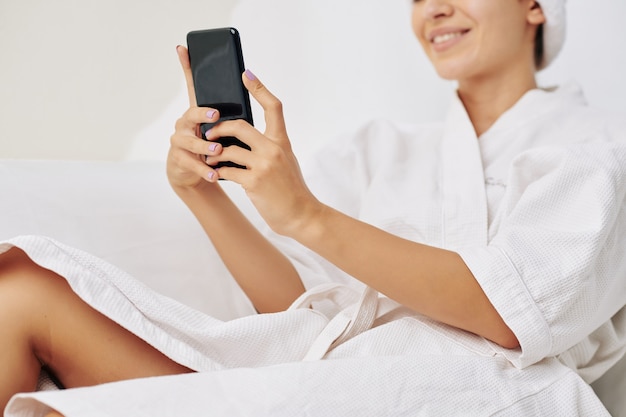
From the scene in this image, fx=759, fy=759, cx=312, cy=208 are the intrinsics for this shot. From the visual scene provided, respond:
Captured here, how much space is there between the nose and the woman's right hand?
515mm

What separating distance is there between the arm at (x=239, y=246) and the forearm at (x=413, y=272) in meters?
0.29

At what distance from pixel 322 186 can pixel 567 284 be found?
58 centimetres

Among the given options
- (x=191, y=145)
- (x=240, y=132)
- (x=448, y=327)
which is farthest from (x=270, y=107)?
(x=448, y=327)

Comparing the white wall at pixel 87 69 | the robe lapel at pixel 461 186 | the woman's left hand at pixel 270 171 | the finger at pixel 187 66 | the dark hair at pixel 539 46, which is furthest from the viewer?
the white wall at pixel 87 69

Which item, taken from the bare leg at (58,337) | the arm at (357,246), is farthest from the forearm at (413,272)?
the bare leg at (58,337)

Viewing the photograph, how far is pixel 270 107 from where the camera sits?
→ 3.10 ft

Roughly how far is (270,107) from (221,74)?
103 millimetres

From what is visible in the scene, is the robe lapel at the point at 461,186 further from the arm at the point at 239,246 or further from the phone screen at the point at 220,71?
the phone screen at the point at 220,71

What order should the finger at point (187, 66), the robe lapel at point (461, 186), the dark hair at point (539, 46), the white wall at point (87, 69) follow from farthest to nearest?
the white wall at point (87, 69) → the dark hair at point (539, 46) → the robe lapel at point (461, 186) → the finger at point (187, 66)

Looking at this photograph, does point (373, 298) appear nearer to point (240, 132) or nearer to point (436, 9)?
point (240, 132)

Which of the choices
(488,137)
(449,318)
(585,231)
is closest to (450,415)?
(449,318)

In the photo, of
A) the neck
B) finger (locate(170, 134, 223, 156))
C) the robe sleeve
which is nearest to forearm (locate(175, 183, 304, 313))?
finger (locate(170, 134, 223, 156))

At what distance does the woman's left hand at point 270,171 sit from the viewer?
0.92 metres

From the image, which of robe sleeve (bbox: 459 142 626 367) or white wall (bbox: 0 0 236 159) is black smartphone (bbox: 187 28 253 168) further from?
white wall (bbox: 0 0 236 159)
